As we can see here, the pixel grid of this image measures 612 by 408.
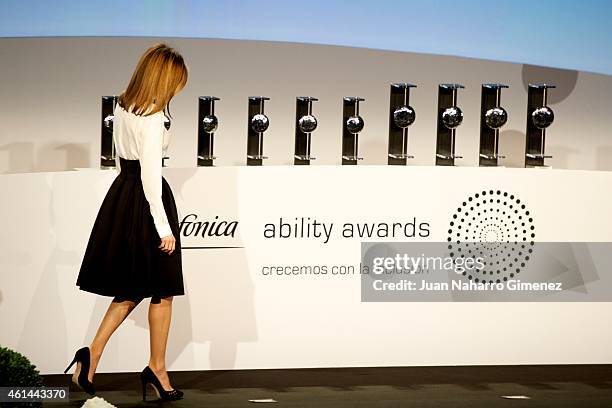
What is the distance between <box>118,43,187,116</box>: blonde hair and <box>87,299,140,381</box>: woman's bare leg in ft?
2.05

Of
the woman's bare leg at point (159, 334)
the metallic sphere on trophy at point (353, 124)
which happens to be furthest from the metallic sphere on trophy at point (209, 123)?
the woman's bare leg at point (159, 334)

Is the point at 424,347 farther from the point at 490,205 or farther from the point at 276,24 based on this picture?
the point at 276,24

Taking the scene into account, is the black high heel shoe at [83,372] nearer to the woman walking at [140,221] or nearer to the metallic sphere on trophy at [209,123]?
the woman walking at [140,221]

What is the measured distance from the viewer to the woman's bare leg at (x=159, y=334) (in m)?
3.60

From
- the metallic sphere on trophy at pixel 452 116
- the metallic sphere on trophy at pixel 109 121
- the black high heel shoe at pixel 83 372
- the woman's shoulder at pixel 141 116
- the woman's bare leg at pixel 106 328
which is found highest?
the metallic sphere on trophy at pixel 452 116

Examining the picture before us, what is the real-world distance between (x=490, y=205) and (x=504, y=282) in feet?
0.99

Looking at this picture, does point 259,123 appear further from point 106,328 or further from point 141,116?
point 106,328

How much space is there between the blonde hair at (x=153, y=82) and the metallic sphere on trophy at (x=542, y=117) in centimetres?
153

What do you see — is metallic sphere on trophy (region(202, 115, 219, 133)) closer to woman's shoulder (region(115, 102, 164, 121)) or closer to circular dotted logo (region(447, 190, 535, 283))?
woman's shoulder (region(115, 102, 164, 121))

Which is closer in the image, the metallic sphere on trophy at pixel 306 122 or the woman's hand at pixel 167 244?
the woman's hand at pixel 167 244

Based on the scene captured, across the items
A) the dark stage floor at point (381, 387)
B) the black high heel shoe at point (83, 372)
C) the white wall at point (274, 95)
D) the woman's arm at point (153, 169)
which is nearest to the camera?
the woman's arm at point (153, 169)

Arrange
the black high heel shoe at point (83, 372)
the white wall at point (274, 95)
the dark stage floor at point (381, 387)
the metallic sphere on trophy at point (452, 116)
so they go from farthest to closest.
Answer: the white wall at point (274, 95) → the metallic sphere on trophy at point (452, 116) → the dark stage floor at point (381, 387) → the black high heel shoe at point (83, 372)
